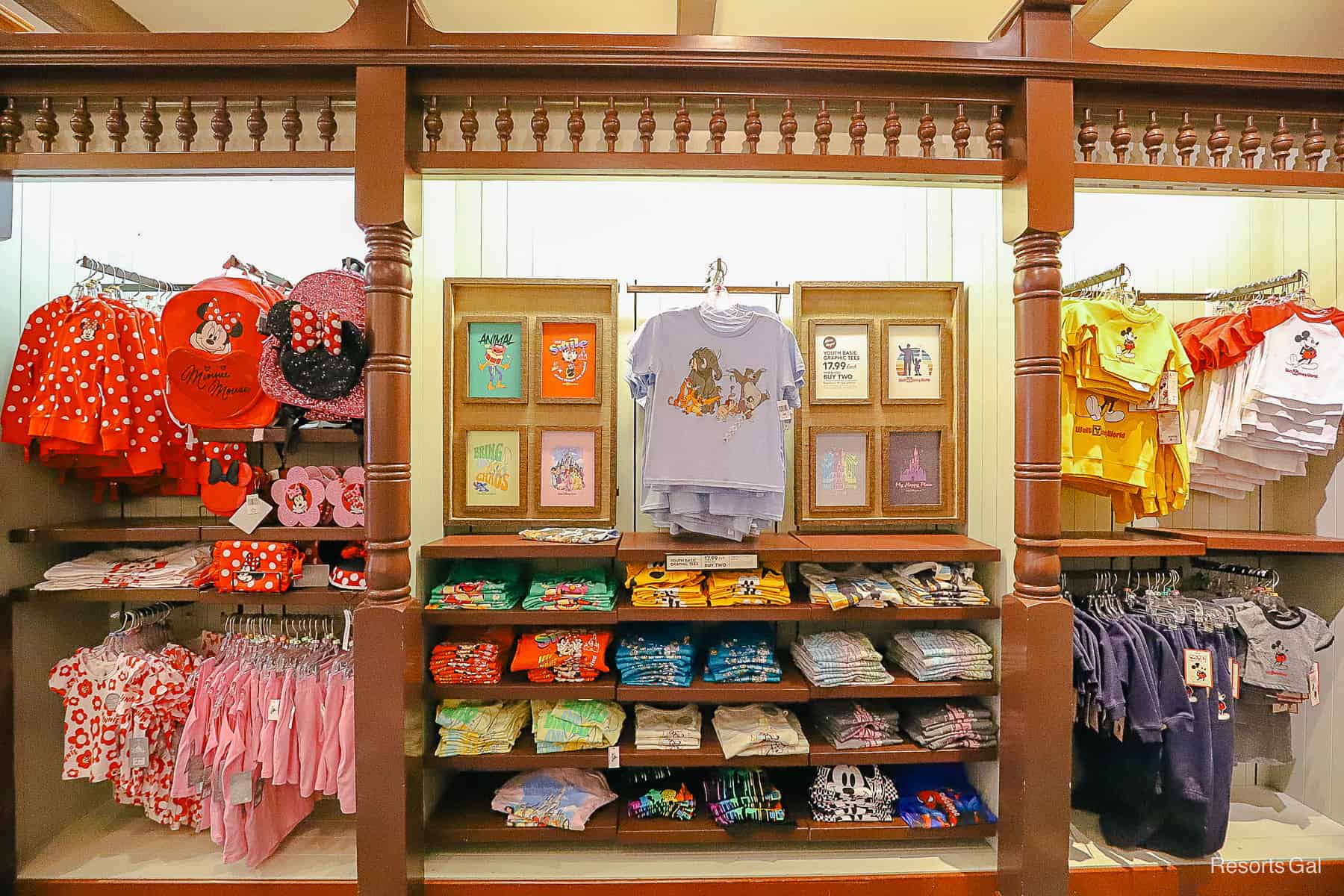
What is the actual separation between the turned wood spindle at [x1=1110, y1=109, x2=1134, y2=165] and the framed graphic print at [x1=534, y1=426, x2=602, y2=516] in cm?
208

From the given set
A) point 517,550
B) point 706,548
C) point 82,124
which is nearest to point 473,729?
point 517,550

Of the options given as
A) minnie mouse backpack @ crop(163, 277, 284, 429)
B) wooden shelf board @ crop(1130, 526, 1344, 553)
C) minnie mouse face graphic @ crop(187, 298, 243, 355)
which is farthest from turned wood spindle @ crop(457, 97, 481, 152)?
wooden shelf board @ crop(1130, 526, 1344, 553)

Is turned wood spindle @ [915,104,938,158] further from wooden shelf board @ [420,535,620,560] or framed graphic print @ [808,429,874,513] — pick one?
wooden shelf board @ [420,535,620,560]

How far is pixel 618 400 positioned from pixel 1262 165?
2502mm

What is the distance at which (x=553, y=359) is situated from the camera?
2.63 m

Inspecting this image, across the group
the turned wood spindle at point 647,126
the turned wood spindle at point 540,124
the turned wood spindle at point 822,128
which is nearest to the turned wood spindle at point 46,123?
the turned wood spindle at point 540,124

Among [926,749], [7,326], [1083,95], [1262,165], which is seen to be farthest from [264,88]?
[1262,165]

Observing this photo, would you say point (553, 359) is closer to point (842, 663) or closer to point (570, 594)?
point (570, 594)

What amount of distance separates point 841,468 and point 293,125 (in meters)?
2.35

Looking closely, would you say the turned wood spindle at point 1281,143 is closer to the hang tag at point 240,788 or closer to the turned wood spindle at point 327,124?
the turned wood spindle at point 327,124

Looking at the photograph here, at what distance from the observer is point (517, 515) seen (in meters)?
2.62

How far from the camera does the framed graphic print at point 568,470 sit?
2.62 meters

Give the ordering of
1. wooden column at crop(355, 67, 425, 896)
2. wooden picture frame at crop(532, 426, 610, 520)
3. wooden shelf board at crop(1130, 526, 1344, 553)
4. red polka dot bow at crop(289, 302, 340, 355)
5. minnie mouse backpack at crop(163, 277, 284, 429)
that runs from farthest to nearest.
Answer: wooden picture frame at crop(532, 426, 610, 520) → wooden shelf board at crop(1130, 526, 1344, 553) → minnie mouse backpack at crop(163, 277, 284, 429) → red polka dot bow at crop(289, 302, 340, 355) → wooden column at crop(355, 67, 425, 896)

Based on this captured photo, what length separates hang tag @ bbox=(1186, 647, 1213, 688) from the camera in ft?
7.23
